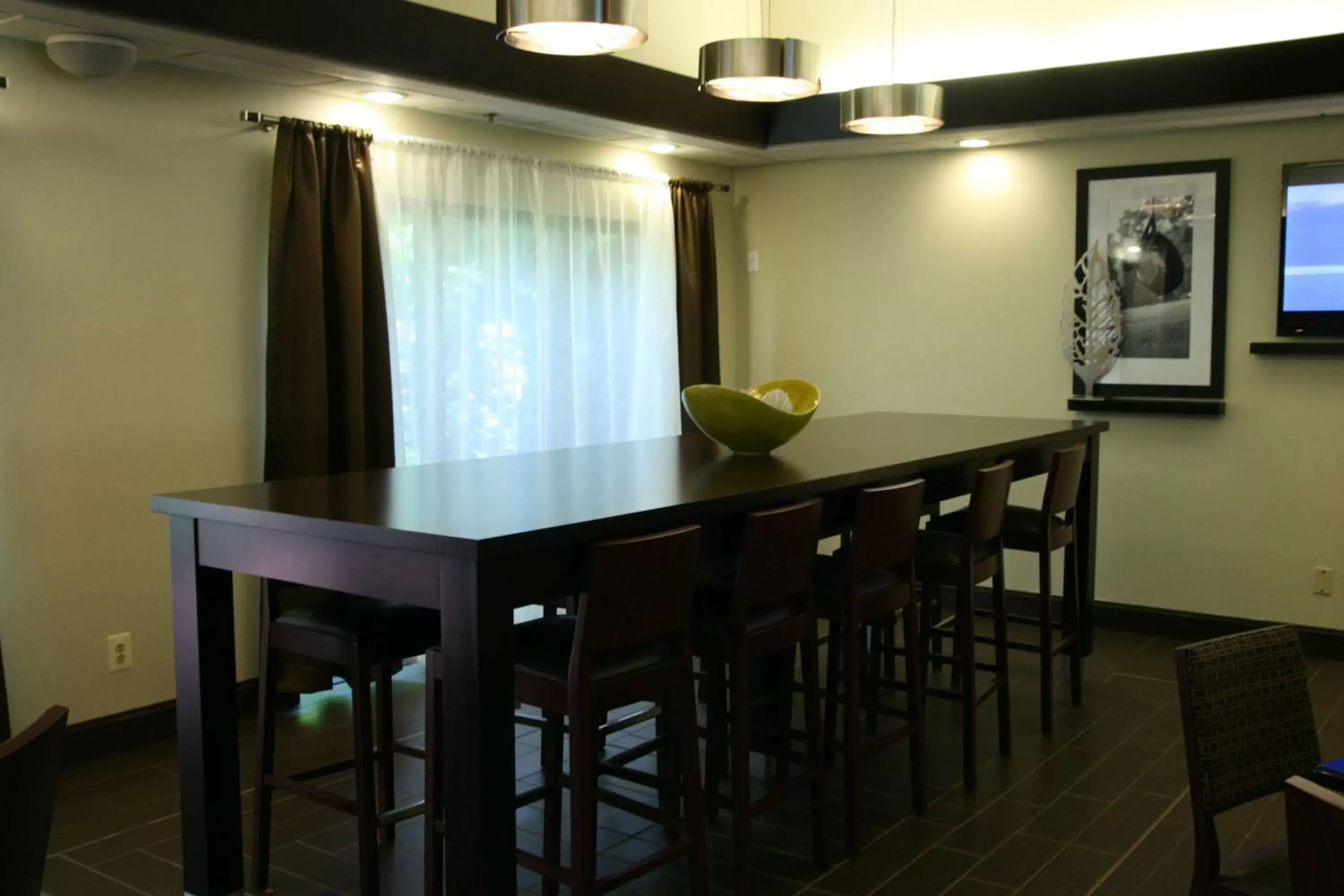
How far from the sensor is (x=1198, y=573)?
5.57m

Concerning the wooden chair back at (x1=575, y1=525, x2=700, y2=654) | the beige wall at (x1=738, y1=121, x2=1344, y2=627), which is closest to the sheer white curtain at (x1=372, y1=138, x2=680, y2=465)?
the beige wall at (x1=738, y1=121, x2=1344, y2=627)

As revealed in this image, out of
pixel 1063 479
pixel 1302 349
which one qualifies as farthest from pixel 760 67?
pixel 1302 349

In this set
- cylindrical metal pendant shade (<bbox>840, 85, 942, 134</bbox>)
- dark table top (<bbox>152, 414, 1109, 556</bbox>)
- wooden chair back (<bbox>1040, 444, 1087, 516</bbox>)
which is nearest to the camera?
dark table top (<bbox>152, 414, 1109, 556</bbox>)

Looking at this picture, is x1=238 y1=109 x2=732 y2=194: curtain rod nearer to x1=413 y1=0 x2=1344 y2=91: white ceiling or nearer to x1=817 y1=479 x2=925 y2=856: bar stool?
x1=413 y1=0 x2=1344 y2=91: white ceiling

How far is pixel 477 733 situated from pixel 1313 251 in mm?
4369

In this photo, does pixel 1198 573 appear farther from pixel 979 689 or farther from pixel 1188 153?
pixel 1188 153

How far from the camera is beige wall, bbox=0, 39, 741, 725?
3828mm

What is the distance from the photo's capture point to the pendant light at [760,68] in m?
3.57

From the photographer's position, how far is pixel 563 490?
9.71ft

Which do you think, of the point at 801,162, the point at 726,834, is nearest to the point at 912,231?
the point at 801,162

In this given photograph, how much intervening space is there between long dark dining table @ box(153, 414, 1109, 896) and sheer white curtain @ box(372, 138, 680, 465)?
130cm

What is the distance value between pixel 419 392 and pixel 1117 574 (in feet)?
11.0

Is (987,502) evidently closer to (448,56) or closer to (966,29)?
(448,56)

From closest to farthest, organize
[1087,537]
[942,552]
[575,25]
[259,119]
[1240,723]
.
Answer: [1240,723], [575,25], [942,552], [259,119], [1087,537]
